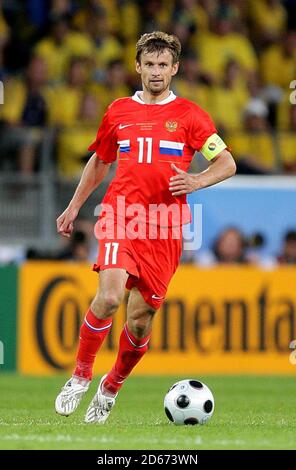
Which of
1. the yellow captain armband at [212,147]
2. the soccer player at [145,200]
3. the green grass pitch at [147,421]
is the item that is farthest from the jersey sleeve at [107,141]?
the green grass pitch at [147,421]

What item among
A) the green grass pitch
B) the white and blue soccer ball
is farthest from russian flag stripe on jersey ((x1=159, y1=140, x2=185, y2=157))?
the green grass pitch

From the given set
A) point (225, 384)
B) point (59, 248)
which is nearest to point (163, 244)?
point (225, 384)

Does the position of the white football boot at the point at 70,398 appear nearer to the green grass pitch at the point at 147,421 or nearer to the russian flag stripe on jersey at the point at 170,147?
Answer: the green grass pitch at the point at 147,421

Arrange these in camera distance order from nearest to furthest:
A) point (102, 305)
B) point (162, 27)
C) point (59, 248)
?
point (102, 305) → point (59, 248) → point (162, 27)

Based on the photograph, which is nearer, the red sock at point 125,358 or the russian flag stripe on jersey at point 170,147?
the russian flag stripe on jersey at point 170,147

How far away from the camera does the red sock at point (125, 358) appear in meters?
8.12

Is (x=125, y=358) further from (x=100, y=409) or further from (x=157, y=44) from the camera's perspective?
(x=157, y=44)

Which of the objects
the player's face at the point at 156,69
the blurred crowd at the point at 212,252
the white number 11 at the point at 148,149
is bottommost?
the blurred crowd at the point at 212,252

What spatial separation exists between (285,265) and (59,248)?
2620 millimetres

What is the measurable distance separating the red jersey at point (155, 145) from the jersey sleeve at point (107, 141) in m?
0.04

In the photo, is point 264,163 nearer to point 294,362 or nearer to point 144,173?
point 294,362

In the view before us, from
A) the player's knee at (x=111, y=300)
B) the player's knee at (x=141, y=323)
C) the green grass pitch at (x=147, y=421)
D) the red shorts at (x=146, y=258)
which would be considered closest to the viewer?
the green grass pitch at (x=147, y=421)

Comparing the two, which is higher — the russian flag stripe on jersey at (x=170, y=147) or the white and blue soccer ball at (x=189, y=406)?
the russian flag stripe on jersey at (x=170, y=147)

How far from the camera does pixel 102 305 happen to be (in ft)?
25.5
